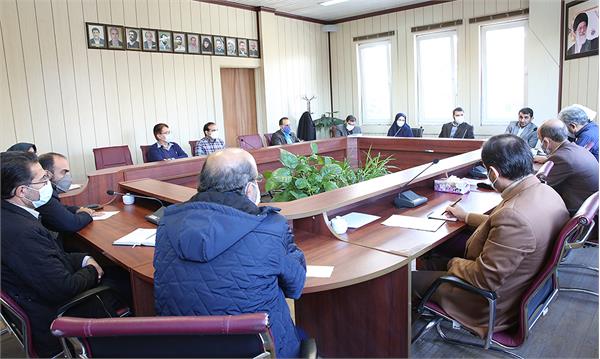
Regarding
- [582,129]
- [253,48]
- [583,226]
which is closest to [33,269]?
[583,226]

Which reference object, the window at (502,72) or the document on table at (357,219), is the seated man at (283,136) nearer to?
the window at (502,72)

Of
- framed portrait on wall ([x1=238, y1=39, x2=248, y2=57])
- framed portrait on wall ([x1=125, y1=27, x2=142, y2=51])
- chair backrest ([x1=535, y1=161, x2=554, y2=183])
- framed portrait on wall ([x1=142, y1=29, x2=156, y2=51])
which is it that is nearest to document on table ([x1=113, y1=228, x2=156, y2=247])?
chair backrest ([x1=535, y1=161, x2=554, y2=183])

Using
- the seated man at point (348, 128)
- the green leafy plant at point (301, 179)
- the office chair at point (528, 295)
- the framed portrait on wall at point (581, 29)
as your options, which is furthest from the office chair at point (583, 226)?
the seated man at point (348, 128)

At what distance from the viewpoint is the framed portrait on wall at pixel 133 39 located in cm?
568

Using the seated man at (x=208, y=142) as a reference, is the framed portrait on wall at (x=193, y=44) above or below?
above

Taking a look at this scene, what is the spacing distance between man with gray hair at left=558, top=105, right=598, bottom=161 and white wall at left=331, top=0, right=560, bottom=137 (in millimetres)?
2667

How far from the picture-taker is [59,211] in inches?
90.5

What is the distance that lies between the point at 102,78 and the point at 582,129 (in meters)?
5.27

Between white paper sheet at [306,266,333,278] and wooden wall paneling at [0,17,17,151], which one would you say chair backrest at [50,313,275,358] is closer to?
white paper sheet at [306,266,333,278]

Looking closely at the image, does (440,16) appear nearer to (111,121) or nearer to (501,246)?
(111,121)

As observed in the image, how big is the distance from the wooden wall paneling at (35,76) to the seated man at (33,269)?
12.1 ft

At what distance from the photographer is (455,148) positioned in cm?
478

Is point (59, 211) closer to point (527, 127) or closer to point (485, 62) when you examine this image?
point (527, 127)

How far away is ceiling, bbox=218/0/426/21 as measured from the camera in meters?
6.93
